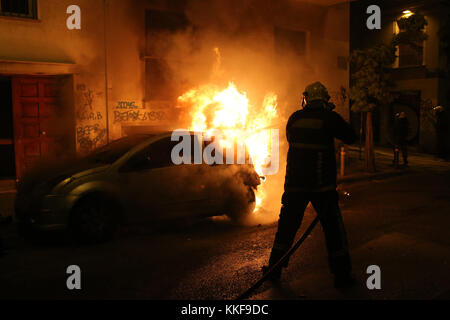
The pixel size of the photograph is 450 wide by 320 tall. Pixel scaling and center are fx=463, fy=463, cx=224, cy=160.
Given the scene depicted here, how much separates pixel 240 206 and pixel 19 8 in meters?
7.08

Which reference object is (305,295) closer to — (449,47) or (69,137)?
(69,137)

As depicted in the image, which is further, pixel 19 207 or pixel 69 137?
pixel 69 137

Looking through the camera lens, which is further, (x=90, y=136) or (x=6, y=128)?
(x=90, y=136)

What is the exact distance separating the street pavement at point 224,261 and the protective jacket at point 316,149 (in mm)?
1102

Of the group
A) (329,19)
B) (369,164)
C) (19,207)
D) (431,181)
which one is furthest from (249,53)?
(19,207)

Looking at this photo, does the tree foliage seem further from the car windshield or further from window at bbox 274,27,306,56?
the car windshield

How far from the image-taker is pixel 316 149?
4.80 m

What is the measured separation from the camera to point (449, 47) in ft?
61.7

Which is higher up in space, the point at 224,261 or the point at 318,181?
the point at 318,181

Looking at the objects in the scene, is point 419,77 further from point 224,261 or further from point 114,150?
point 224,261

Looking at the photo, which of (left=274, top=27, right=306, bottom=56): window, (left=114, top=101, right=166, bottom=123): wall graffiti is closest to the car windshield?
(left=114, top=101, right=166, bottom=123): wall graffiti

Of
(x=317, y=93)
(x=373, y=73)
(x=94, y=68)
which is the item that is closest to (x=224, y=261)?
(x=317, y=93)

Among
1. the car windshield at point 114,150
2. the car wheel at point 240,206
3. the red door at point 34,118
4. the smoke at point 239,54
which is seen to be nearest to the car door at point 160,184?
the car windshield at point 114,150

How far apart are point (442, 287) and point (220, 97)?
7.11 meters
